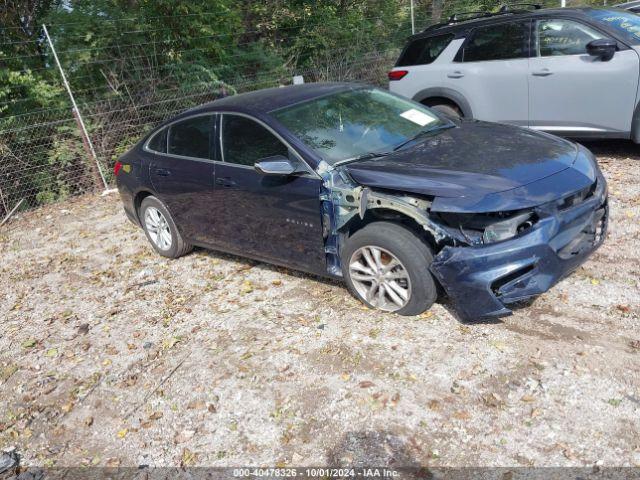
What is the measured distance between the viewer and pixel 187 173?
17.0 feet

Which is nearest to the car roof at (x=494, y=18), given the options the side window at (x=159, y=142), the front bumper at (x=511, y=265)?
the front bumper at (x=511, y=265)

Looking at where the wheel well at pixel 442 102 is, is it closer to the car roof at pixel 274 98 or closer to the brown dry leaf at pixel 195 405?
the car roof at pixel 274 98

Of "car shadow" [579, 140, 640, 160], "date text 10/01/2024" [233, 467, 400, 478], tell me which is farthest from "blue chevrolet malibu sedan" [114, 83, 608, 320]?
"car shadow" [579, 140, 640, 160]

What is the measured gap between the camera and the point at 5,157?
8.53m

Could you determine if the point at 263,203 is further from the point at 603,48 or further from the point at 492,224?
the point at 603,48

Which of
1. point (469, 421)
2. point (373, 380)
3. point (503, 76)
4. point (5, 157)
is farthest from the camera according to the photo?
point (5, 157)

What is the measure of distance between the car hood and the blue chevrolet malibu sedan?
0.01 metres

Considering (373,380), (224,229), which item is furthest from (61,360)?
(373,380)

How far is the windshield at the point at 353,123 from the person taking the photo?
→ 14.1 ft

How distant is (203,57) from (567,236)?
29.9 ft

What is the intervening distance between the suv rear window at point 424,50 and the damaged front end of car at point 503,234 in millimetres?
4166

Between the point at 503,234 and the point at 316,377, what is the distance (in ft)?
4.87

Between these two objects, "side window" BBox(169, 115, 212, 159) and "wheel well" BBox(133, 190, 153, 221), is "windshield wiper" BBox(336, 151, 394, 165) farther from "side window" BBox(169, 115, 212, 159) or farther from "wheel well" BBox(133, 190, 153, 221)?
"wheel well" BBox(133, 190, 153, 221)

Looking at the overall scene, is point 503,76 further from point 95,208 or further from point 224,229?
point 95,208
